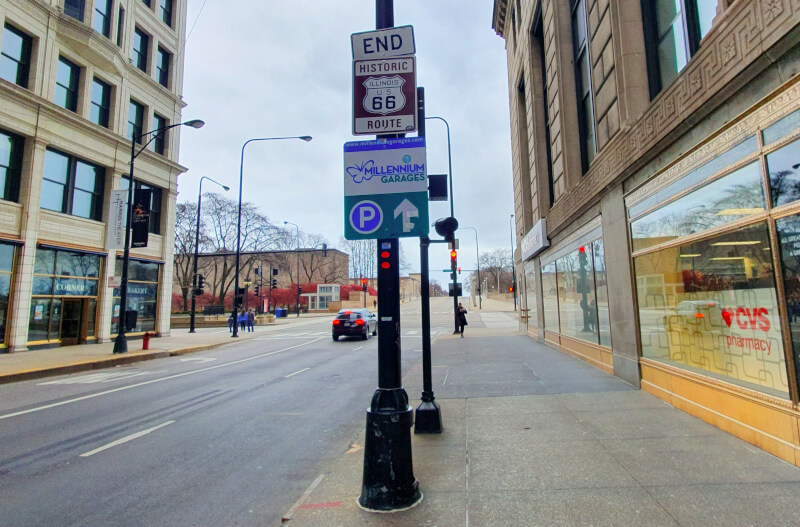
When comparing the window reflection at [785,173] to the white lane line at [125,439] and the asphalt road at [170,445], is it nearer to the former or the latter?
the asphalt road at [170,445]

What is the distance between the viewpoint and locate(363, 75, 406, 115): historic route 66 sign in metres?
4.39

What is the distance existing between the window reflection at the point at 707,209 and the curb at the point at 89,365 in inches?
604

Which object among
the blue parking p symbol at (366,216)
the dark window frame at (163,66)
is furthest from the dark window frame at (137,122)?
the blue parking p symbol at (366,216)

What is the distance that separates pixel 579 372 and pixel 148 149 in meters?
24.7

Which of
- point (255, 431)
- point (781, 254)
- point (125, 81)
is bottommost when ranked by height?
point (255, 431)

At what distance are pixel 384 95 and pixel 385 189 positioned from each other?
102 cm

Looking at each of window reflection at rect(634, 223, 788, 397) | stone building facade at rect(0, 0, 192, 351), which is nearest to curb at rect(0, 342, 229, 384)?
stone building facade at rect(0, 0, 192, 351)

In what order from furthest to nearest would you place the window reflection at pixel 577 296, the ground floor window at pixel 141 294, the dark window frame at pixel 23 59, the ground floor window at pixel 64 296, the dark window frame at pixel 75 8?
the ground floor window at pixel 141 294 → the dark window frame at pixel 75 8 → the ground floor window at pixel 64 296 → the dark window frame at pixel 23 59 → the window reflection at pixel 577 296

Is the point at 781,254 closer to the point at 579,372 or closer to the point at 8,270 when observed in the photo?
the point at 579,372

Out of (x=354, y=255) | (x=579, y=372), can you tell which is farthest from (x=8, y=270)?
(x=354, y=255)

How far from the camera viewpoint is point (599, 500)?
3688mm

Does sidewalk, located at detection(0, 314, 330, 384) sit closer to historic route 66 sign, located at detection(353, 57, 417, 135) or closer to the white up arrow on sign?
historic route 66 sign, located at detection(353, 57, 417, 135)

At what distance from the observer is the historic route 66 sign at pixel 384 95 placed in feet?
14.4

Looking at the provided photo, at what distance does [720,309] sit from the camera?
575cm
